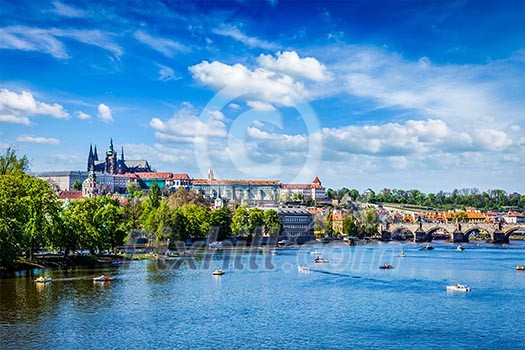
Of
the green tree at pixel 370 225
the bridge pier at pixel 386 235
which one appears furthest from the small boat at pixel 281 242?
the green tree at pixel 370 225

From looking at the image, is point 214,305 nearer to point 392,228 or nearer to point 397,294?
point 397,294

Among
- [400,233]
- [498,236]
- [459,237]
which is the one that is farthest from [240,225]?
[498,236]

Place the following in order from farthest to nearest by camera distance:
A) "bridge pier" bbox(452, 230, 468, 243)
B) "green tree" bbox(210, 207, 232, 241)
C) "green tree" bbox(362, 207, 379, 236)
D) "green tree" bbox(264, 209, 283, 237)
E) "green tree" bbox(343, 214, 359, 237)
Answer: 1. "green tree" bbox(362, 207, 379, 236)
2. "green tree" bbox(343, 214, 359, 237)
3. "bridge pier" bbox(452, 230, 468, 243)
4. "green tree" bbox(264, 209, 283, 237)
5. "green tree" bbox(210, 207, 232, 241)

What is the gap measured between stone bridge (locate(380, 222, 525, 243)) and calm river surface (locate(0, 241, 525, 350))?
66.4 metres

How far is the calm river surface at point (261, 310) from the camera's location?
30219 millimetres

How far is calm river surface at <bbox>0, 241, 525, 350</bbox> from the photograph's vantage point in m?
30.2

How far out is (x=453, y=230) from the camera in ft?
425

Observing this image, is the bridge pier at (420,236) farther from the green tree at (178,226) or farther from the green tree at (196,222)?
the green tree at (178,226)

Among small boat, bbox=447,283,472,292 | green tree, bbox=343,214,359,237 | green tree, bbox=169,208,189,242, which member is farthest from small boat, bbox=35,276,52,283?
green tree, bbox=343,214,359,237

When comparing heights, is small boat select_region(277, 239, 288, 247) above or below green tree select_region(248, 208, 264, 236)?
below

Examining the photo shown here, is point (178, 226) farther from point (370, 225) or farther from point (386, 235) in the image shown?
point (370, 225)

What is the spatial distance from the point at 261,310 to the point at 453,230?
99.8 metres

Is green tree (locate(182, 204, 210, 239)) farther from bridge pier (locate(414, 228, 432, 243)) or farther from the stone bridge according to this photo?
the stone bridge

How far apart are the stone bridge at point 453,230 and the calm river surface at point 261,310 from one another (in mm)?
66382
